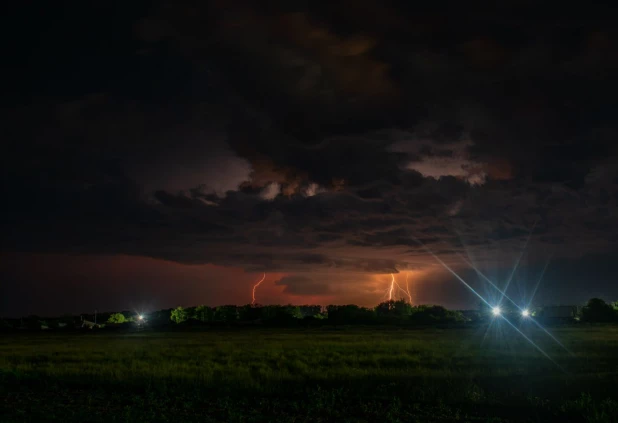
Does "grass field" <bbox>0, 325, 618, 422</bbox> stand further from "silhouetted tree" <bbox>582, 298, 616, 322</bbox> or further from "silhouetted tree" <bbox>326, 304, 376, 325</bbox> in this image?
"silhouetted tree" <bbox>582, 298, 616, 322</bbox>

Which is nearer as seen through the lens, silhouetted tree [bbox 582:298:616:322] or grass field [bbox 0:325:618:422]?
grass field [bbox 0:325:618:422]

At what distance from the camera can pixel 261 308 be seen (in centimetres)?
19238

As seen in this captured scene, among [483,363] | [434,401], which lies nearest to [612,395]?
[434,401]

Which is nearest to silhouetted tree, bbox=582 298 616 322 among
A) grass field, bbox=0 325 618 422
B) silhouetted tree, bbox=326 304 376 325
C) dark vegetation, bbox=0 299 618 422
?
silhouetted tree, bbox=326 304 376 325

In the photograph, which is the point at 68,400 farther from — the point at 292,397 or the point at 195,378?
the point at 292,397

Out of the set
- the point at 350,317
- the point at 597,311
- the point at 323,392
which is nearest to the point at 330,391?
the point at 323,392

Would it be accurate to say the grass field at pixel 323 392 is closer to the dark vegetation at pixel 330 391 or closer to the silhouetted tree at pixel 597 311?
the dark vegetation at pixel 330 391

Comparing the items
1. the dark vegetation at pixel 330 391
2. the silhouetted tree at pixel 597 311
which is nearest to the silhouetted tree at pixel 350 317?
the silhouetted tree at pixel 597 311

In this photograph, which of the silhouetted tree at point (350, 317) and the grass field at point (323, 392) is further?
the silhouetted tree at point (350, 317)

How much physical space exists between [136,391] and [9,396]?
432cm

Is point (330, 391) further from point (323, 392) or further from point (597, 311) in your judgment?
point (597, 311)

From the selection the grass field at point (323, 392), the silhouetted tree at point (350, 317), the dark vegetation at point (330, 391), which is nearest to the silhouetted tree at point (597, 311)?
the silhouetted tree at point (350, 317)

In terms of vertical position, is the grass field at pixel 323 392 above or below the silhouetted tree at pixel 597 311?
below

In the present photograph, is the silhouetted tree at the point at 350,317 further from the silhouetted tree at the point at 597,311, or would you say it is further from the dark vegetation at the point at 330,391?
the dark vegetation at the point at 330,391
